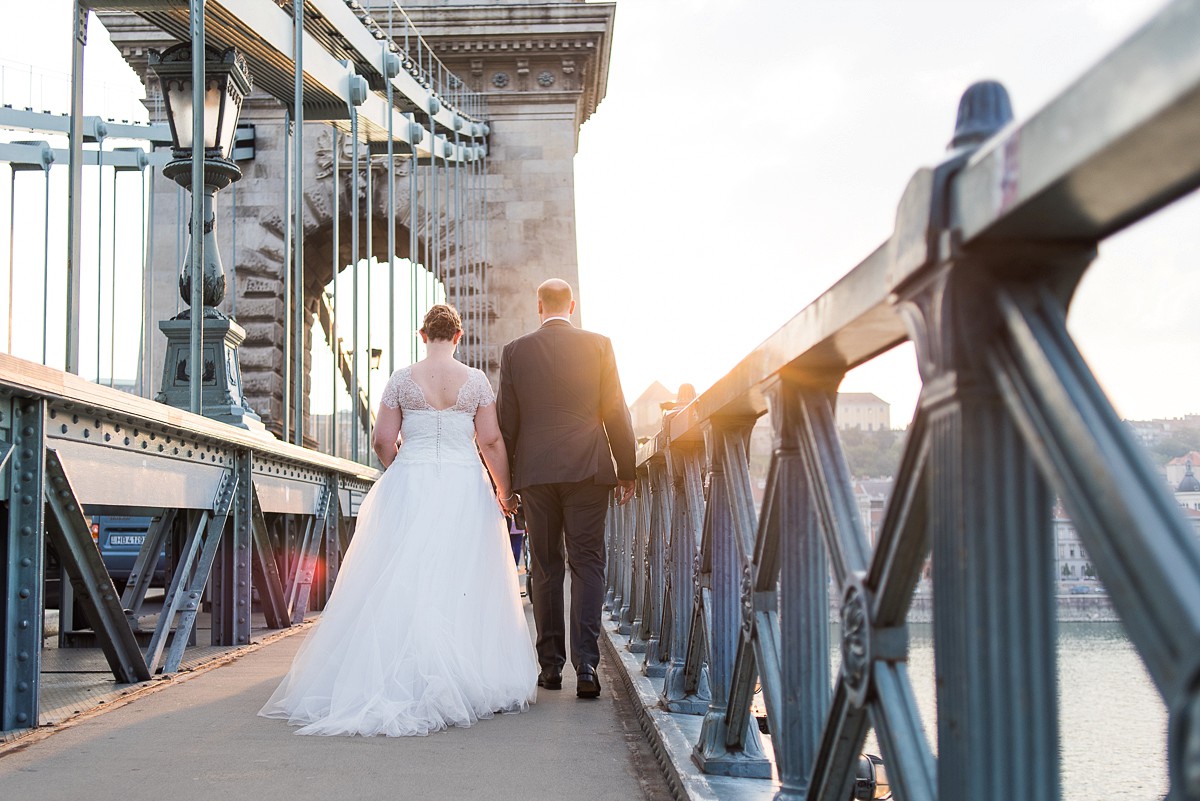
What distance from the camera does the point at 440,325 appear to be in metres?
4.46

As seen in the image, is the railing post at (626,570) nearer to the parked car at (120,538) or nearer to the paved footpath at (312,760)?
the paved footpath at (312,760)

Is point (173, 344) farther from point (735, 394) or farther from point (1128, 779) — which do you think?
point (1128, 779)

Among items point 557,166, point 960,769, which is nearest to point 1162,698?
point 960,769

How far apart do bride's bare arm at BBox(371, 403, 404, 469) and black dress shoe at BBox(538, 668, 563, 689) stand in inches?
34.7

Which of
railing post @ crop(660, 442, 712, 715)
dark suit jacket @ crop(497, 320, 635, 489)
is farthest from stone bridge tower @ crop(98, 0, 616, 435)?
railing post @ crop(660, 442, 712, 715)

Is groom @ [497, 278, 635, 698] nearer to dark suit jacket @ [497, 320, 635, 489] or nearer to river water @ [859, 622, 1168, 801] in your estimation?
dark suit jacket @ [497, 320, 635, 489]

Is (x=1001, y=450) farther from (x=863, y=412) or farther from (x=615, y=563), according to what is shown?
(x=615, y=563)

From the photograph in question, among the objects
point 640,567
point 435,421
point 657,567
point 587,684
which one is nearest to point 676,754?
point 587,684

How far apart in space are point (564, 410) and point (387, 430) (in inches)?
23.7

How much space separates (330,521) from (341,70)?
3874mm

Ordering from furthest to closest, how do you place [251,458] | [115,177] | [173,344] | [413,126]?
1. [115,177]
2. [413,126]
3. [173,344]
4. [251,458]

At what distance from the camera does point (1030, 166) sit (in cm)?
88

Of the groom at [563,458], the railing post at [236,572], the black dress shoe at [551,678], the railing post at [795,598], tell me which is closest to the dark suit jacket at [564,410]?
the groom at [563,458]

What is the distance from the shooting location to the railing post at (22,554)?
3.09m
